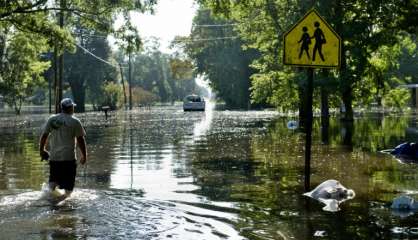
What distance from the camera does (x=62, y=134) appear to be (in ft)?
32.3

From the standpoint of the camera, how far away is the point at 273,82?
3703cm

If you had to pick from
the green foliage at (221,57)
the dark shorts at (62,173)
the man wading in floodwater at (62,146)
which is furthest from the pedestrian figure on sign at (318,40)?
the green foliage at (221,57)

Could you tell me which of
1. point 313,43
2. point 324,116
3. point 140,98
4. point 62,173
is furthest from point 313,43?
point 140,98

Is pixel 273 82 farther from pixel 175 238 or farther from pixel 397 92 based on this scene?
pixel 175 238

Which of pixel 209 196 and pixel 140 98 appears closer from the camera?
pixel 209 196

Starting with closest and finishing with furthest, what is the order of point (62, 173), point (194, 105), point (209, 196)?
point (62, 173) < point (209, 196) < point (194, 105)

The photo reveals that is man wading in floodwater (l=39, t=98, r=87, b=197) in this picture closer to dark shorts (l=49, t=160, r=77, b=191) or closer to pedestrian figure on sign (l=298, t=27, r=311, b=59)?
dark shorts (l=49, t=160, r=77, b=191)

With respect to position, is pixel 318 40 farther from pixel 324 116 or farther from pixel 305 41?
pixel 324 116

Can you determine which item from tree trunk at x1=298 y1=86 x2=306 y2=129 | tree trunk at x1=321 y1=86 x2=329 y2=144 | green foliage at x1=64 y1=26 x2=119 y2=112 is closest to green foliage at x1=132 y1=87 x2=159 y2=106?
green foliage at x1=64 y1=26 x2=119 y2=112

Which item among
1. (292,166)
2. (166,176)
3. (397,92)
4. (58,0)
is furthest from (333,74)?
(166,176)

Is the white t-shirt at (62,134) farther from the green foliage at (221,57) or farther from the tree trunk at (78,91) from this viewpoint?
the tree trunk at (78,91)

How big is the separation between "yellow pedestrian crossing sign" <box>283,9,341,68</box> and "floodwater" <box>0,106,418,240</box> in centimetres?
213

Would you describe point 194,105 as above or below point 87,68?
below

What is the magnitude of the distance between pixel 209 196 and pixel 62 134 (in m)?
2.50
